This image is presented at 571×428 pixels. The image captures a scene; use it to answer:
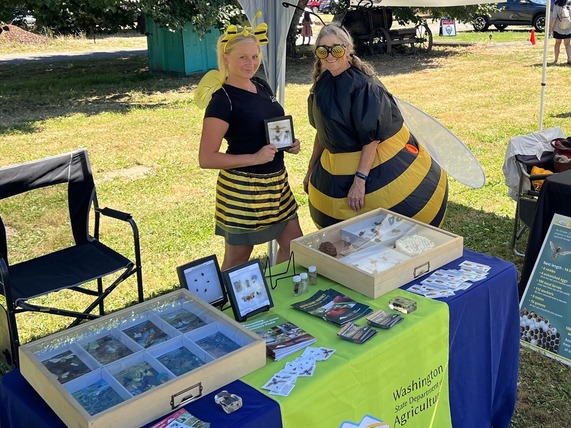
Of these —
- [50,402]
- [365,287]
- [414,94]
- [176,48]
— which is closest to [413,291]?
[365,287]

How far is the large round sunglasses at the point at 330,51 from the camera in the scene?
283 cm

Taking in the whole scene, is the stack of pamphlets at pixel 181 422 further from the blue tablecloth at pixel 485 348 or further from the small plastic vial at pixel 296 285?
the blue tablecloth at pixel 485 348

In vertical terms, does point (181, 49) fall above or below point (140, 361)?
above

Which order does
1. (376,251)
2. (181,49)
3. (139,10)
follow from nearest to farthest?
(376,251) < (139,10) < (181,49)

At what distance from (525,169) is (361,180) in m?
1.86

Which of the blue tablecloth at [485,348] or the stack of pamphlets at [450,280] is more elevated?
the stack of pamphlets at [450,280]

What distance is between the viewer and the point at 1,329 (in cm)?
301

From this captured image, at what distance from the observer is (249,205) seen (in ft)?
9.92

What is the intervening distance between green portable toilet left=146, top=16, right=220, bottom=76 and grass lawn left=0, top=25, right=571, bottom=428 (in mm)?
388

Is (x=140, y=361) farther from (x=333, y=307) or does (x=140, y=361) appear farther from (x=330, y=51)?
(x=330, y=51)

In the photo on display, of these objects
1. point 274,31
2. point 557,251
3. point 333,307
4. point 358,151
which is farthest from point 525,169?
point 333,307

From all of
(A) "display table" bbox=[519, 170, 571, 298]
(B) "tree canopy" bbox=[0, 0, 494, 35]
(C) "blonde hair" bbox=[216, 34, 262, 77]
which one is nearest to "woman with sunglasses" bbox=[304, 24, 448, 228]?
(C) "blonde hair" bbox=[216, 34, 262, 77]

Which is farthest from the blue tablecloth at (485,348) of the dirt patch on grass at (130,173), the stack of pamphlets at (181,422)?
the dirt patch on grass at (130,173)

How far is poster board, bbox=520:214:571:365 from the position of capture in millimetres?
3357
